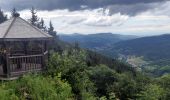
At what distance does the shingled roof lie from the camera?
1675cm

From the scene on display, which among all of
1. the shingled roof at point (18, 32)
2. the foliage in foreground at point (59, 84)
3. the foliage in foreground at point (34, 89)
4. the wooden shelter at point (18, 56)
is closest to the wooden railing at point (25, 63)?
the wooden shelter at point (18, 56)

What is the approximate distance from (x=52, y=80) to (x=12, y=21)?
14.5 ft

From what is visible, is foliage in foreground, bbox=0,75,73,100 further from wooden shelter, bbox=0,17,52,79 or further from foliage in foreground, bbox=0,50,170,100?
wooden shelter, bbox=0,17,52,79

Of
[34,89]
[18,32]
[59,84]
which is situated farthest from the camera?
[18,32]

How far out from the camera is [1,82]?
1582 centimetres

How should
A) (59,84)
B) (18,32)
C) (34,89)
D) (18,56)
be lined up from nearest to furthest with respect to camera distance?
(34,89) < (59,84) < (18,56) < (18,32)

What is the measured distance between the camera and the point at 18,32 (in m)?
17.4

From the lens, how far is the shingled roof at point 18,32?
55.0ft

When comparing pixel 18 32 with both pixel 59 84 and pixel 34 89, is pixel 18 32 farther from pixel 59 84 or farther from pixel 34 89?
pixel 34 89

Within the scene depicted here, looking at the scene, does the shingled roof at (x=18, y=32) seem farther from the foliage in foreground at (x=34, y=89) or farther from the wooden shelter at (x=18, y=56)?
the foliage in foreground at (x=34, y=89)

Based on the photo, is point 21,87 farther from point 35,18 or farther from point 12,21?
point 35,18

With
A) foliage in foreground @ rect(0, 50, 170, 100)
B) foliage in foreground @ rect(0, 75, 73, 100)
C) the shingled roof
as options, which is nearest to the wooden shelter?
the shingled roof

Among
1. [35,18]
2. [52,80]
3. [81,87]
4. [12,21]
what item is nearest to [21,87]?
[52,80]

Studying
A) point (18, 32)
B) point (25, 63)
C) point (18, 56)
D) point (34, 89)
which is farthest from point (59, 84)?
point (18, 32)
